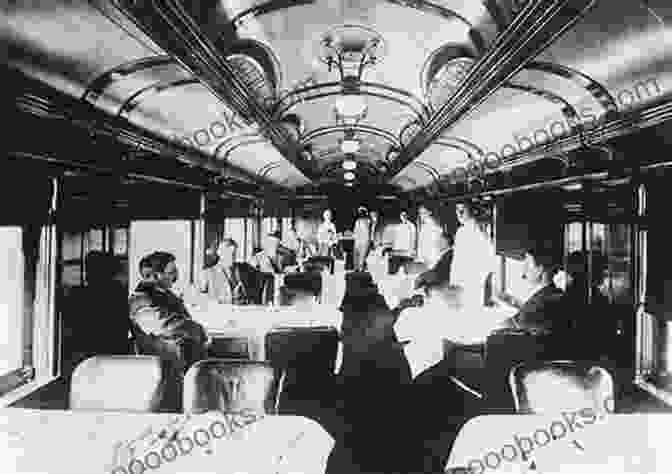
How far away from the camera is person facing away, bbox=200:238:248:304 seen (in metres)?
3.78

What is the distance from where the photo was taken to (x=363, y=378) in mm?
4262

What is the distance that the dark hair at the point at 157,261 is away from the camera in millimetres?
3400

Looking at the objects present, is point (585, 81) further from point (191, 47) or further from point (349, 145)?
point (349, 145)

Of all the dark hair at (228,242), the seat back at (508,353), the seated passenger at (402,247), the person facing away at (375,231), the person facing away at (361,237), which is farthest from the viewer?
the person facing away at (375,231)

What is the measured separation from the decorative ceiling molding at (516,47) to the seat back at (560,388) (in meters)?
1.84

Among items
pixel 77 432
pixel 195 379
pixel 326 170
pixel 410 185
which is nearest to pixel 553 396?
pixel 195 379

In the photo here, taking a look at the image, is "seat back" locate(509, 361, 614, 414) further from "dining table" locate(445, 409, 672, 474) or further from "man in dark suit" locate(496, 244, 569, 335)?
"man in dark suit" locate(496, 244, 569, 335)

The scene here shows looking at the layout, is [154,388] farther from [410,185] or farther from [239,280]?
[410,185]

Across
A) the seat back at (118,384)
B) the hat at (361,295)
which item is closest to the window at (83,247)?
the seat back at (118,384)

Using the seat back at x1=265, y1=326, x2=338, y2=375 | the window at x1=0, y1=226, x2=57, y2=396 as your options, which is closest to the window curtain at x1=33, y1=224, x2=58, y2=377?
the window at x1=0, y1=226, x2=57, y2=396

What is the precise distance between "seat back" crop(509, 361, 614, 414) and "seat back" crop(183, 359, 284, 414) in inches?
57.6

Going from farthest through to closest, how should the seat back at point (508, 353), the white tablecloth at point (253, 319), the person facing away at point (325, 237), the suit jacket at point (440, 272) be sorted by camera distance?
the person facing away at point (325, 237), the suit jacket at point (440, 272), the white tablecloth at point (253, 319), the seat back at point (508, 353)

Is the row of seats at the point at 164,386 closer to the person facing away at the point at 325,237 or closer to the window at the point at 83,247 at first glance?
the window at the point at 83,247

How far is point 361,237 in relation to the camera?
10.3m
